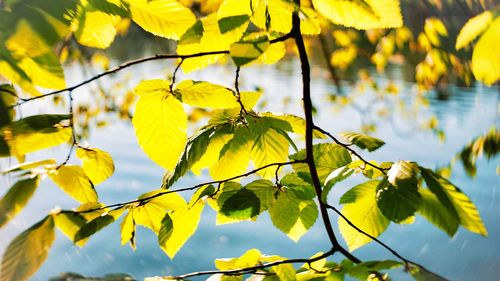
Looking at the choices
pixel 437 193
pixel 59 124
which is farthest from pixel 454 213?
pixel 59 124

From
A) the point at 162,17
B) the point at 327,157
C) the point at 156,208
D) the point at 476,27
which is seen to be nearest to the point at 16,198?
the point at 156,208

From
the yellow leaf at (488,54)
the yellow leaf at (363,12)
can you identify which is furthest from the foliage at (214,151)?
the yellow leaf at (488,54)

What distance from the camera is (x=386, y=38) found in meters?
4.54

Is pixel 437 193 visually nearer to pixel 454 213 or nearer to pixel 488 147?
pixel 454 213

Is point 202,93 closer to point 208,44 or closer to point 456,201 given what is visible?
point 208,44

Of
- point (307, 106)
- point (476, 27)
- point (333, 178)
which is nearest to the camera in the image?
point (476, 27)

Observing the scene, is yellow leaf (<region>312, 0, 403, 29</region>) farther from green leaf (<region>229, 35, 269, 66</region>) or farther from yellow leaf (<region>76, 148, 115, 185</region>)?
yellow leaf (<region>76, 148, 115, 185</region>)

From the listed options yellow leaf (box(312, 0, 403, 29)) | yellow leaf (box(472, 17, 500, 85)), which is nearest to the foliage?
yellow leaf (box(312, 0, 403, 29))

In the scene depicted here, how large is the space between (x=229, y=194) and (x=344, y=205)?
0.14 metres

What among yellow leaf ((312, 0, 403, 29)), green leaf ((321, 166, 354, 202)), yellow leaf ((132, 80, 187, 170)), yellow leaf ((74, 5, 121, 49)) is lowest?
green leaf ((321, 166, 354, 202))

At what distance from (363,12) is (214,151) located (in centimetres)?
26

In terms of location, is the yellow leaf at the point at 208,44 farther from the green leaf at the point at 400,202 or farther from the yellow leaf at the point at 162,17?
the green leaf at the point at 400,202

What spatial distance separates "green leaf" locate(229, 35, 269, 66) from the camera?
53cm

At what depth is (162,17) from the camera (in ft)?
2.31
